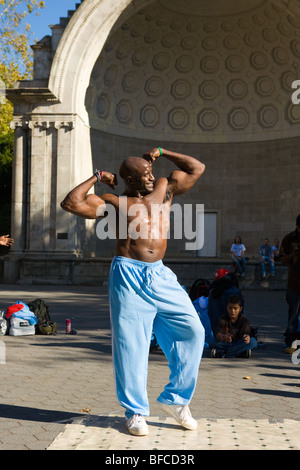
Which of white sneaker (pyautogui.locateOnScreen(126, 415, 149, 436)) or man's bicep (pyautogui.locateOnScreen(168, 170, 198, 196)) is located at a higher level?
man's bicep (pyautogui.locateOnScreen(168, 170, 198, 196))

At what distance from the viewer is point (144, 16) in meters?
24.3

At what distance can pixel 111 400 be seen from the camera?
18.5 ft

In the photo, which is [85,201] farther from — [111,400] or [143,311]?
[111,400]

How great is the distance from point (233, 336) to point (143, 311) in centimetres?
375

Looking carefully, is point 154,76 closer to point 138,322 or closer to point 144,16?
point 144,16

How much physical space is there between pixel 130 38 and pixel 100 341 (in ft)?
60.7

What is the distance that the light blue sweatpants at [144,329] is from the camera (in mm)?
4363

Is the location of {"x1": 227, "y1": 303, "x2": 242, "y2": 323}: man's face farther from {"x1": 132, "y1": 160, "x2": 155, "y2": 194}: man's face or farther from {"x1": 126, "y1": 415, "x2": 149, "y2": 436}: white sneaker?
{"x1": 126, "y1": 415, "x2": 149, "y2": 436}: white sneaker

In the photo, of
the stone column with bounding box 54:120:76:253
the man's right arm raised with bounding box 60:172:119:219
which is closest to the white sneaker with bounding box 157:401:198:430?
the man's right arm raised with bounding box 60:172:119:219

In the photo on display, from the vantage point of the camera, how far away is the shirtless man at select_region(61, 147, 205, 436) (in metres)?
4.37

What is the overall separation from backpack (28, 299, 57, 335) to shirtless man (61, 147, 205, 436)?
5286 millimetres

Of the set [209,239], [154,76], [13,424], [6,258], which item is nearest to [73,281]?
[6,258]

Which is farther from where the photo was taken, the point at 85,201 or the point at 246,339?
the point at 246,339

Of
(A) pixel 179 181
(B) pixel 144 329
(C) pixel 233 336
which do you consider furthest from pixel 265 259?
(B) pixel 144 329
